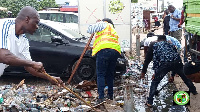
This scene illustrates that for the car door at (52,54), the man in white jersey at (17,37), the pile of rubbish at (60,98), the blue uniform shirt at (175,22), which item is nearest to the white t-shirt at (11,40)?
the man in white jersey at (17,37)

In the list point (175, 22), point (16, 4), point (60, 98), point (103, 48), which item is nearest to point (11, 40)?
point (103, 48)

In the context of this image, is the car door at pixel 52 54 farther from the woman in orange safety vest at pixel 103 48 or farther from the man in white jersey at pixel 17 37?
the man in white jersey at pixel 17 37

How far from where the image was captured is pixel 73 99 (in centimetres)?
598

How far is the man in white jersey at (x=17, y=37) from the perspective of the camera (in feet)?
10.6

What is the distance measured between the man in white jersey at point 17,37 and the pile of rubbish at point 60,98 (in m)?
1.52

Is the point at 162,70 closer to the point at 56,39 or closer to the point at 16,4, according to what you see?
the point at 56,39

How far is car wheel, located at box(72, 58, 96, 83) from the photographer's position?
23.8ft

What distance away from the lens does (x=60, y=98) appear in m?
6.00

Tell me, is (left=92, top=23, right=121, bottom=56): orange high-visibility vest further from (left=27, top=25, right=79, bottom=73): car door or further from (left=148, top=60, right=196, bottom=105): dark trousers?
(left=27, top=25, right=79, bottom=73): car door

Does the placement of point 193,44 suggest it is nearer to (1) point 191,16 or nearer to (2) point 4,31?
(1) point 191,16

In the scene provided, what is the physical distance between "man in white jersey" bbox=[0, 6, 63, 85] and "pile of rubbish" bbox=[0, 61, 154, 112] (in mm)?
1522

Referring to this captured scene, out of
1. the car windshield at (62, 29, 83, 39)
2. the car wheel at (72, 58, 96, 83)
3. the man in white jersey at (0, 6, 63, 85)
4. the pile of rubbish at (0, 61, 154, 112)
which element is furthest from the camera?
the car windshield at (62, 29, 83, 39)

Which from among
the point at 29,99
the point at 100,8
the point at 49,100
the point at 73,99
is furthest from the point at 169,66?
the point at 100,8

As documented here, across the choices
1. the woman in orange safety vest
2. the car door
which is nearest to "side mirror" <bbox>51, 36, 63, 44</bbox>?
the car door
